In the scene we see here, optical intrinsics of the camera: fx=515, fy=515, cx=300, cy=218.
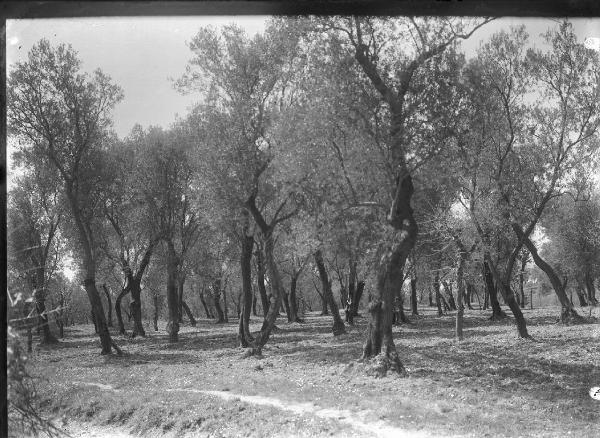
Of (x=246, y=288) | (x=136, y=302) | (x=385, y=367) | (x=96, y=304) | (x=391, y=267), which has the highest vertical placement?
(x=391, y=267)

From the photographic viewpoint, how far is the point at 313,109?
768 inches

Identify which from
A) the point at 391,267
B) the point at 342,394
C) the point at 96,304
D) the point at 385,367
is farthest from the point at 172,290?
the point at 342,394

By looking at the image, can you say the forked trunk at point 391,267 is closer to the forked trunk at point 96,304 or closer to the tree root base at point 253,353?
the tree root base at point 253,353

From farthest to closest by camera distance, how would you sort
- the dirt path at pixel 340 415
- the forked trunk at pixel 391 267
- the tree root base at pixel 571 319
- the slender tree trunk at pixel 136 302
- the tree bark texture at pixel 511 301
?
1. the slender tree trunk at pixel 136 302
2. the tree root base at pixel 571 319
3. the tree bark texture at pixel 511 301
4. the forked trunk at pixel 391 267
5. the dirt path at pixel 340 415

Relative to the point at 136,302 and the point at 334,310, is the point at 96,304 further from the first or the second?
the point at 334,310

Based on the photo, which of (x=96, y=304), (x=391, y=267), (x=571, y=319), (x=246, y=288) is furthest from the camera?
(x=571, y=319)

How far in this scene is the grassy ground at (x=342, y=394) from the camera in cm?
1126

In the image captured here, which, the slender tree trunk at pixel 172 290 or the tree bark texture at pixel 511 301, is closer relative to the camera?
the tree bark texture at pixel 511 301

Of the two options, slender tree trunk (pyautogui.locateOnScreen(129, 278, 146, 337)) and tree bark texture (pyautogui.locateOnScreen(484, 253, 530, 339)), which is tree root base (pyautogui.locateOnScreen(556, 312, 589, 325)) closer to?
tree bark texture (pyautogui.locateOnScreen(484, 253, 530, 339))

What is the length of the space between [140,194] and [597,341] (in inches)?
1160

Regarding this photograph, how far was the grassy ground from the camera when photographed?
11258mm

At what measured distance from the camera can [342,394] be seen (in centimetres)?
1421

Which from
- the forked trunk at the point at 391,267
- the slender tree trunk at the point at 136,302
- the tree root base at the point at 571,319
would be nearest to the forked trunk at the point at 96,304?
→ the slender tree trunk at the point at 136,302

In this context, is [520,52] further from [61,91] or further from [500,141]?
[61,91]
